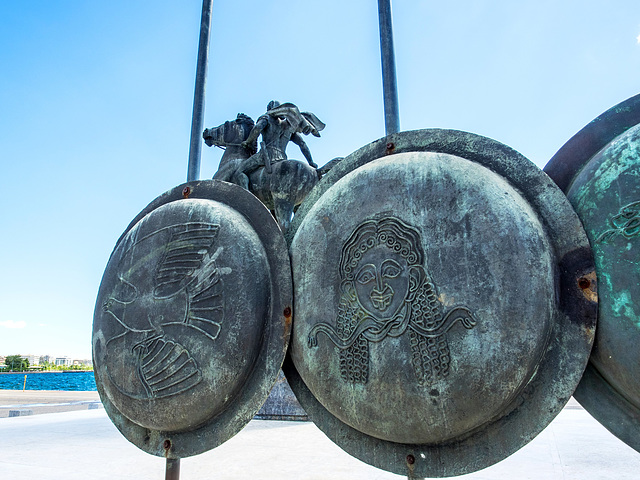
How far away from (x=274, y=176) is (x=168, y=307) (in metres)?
3.49

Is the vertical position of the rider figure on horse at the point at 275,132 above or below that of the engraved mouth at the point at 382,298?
above

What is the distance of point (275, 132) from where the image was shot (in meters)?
5.29

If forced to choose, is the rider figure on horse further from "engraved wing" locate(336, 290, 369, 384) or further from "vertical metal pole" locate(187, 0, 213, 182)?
"engraved wing" locate(336, 290, 369, 384)

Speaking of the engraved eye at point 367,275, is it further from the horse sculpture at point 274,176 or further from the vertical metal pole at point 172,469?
the horse sculpture at point 274,176

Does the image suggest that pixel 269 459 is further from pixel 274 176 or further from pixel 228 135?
pixel 228 135

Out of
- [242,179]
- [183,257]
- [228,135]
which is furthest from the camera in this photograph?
[228,135]

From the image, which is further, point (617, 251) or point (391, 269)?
point (391, 269)

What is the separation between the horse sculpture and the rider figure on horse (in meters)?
0.09

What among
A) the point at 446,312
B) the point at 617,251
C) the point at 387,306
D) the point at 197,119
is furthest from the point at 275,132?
the point at 617,251

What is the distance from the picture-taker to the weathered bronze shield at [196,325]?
1.58 metres

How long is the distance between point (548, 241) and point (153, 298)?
1.49m

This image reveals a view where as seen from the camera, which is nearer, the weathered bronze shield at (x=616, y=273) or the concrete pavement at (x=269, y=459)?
the weathered bronze shield at (x=616, y=273)

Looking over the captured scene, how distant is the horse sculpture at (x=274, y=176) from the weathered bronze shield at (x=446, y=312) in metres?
3.53

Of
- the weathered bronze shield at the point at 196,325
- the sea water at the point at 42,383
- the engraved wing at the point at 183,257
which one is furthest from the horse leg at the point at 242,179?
the sea water at the point at 42,383
